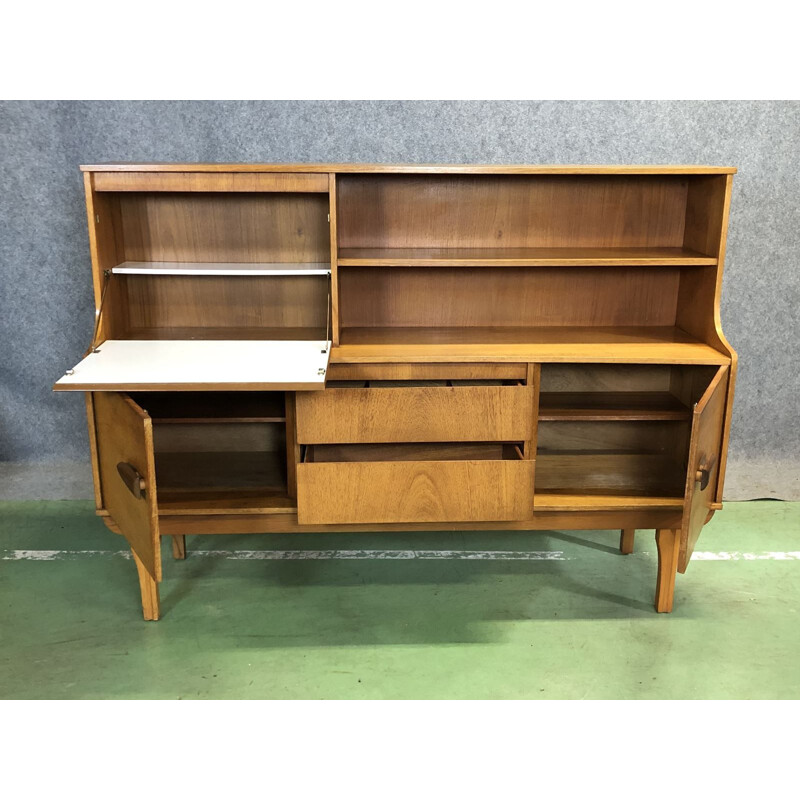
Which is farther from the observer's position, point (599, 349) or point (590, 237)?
point (590, 237)

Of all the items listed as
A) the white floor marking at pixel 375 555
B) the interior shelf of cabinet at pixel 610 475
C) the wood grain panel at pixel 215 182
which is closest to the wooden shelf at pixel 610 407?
the interior shelf of cabinet at pixel 610 475

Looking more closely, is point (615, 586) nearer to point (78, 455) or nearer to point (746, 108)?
point (746, 108)

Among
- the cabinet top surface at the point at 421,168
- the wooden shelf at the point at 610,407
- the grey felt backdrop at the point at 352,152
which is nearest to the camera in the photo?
the cabinet top surface at the point at 421,168

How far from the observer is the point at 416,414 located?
91.5 inches

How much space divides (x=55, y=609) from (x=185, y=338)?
911 millimetres

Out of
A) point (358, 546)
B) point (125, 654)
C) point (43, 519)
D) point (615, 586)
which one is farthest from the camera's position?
point (43, 519)

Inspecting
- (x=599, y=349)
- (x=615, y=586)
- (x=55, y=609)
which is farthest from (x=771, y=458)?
(x=55, y=609)

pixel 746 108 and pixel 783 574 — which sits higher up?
pixel 746 108

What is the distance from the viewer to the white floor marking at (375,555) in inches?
111

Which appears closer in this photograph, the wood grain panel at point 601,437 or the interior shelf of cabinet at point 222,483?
the interior shelf of cabinet at point 222,483

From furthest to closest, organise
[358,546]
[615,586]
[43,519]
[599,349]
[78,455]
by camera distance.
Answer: [78,455], [43,519], [358,546], [615,586], [599,349]

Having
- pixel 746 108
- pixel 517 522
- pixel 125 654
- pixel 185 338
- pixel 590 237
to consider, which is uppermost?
pixel 746 108

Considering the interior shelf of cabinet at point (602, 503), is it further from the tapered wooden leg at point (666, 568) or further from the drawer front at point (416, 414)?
the drawer front at point (416, 414)

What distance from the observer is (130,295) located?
2.67 m
